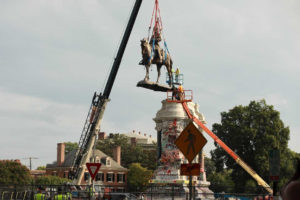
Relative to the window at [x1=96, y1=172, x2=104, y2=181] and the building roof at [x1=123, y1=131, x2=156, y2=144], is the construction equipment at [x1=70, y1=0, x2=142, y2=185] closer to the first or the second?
the window at [x1=96, y1=172, x2=104, y2=181]

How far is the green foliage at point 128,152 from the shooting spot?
94.7 metres

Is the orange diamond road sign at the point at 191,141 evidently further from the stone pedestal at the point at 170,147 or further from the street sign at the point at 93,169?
the stone pedestal at the point at 170,147

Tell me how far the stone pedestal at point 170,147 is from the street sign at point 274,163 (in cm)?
2992

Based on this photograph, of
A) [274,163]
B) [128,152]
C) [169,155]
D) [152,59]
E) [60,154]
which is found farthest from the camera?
[128,152]

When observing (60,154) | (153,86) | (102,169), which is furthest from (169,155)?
(60,154)

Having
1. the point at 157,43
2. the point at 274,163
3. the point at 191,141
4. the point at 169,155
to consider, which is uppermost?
the point at 157,43

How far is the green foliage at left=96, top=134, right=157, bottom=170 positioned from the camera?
311ft

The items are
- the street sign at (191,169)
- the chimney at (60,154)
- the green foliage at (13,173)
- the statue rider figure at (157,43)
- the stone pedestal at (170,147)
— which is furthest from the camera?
the chimney at (60,154)

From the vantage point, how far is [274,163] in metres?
11.3

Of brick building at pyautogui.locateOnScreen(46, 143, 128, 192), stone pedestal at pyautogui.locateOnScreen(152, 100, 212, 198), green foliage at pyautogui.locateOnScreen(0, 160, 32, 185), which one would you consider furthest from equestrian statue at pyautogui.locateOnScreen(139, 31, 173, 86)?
brick building at pyautogui.locateOnScreen(46, 143, 128, 192)

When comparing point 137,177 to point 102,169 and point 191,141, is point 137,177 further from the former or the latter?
point 191,141

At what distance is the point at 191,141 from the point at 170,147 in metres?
32.8

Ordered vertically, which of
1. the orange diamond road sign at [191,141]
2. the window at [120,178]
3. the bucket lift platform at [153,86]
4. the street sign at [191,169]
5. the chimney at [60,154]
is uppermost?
the bucket lift platform at [153,86]

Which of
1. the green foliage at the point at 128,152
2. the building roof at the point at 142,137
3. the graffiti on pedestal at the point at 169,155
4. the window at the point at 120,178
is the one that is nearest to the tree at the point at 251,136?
the graffiti on pedestal at the point at 169,155
